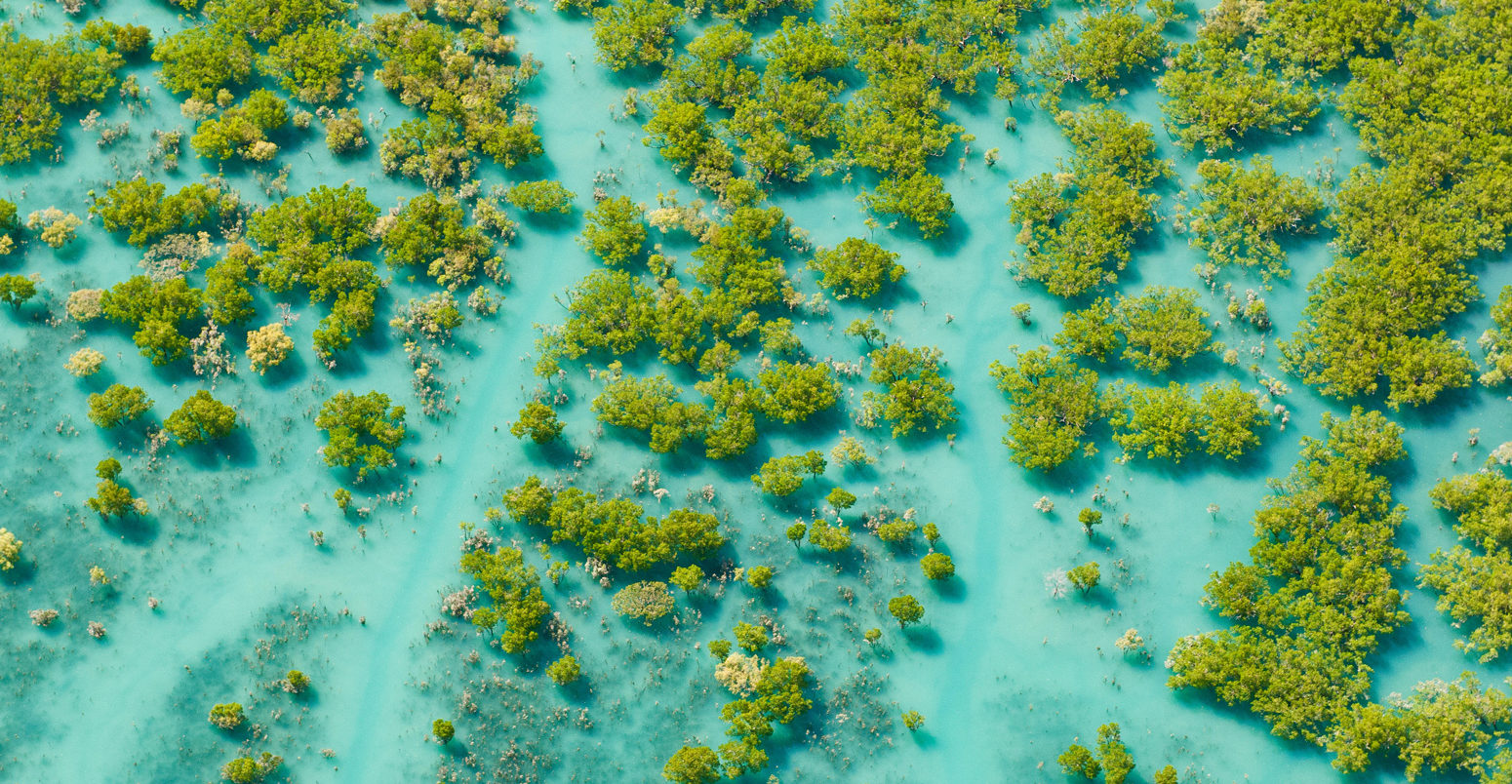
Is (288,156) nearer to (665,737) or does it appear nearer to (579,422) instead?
(579,422)

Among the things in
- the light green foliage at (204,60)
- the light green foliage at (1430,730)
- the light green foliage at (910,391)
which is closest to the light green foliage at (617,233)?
the light green foliage at (910,391)

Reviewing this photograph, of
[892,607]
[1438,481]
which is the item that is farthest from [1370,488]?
[892,607]

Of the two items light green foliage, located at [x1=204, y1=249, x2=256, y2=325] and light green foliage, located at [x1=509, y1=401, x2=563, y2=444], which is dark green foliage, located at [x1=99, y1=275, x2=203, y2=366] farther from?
light green foliage, located at [x1=509, y1=401, x2=563, y2=444]

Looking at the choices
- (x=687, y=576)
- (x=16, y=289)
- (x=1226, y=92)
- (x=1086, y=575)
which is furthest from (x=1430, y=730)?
(x=16, y=289)

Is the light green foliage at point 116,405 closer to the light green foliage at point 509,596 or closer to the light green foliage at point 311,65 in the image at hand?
the light green foliage at point 509,596

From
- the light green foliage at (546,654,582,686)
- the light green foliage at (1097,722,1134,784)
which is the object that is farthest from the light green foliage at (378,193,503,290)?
the light green foliage at (1097,722,1134,784)
